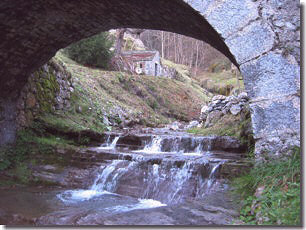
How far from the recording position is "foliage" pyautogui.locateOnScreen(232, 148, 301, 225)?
2.41 meters

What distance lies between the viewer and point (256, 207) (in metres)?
2.71

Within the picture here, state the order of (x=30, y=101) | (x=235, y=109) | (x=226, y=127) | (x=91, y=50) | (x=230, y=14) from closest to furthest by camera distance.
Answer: (x=230, y=14) < (x=30, y=101) < (x=226, y=127) < (x=235, y=109) < (x=91, y=50)

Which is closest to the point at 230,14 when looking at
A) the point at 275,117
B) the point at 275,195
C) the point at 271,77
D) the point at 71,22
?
the point at 271,77

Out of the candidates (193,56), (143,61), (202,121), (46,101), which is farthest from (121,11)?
(193,56)

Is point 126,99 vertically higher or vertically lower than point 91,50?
lower

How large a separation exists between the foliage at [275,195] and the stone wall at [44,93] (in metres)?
5.00

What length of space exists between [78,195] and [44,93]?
130 inches

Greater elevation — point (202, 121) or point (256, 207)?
point (202, 121)

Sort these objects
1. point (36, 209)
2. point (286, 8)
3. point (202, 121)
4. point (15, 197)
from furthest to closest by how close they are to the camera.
A: point (202, 121)
point (15, 197)
point (36, 209)
point (286, 8)

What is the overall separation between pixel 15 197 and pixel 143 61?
601 inches

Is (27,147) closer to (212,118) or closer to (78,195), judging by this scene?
(78,195)

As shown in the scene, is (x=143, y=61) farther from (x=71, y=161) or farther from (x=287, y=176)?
(x=287, y=176)

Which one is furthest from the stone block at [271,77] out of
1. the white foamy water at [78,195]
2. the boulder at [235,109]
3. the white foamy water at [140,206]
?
the boulder at [235,109]

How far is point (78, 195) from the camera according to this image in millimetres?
4691
